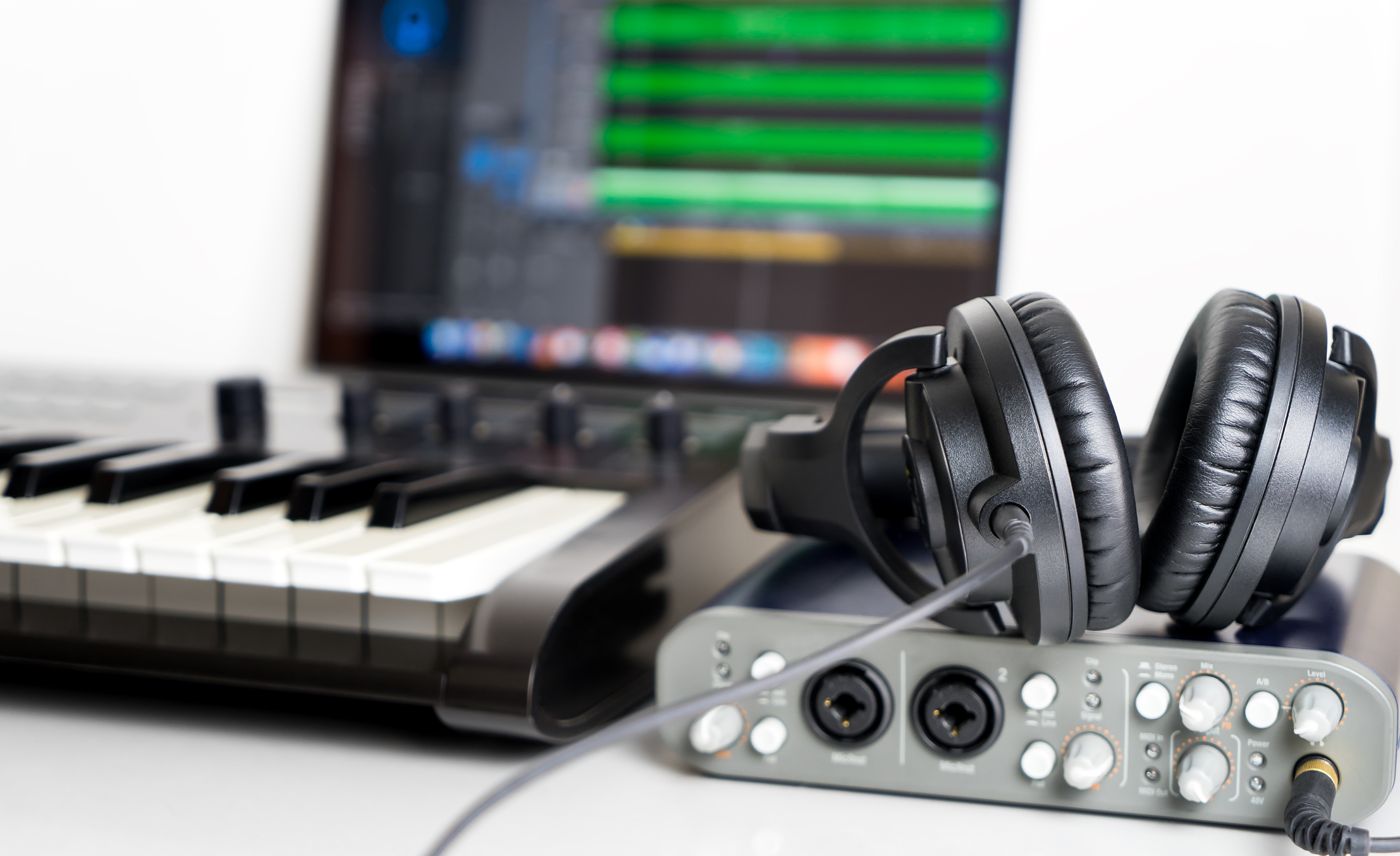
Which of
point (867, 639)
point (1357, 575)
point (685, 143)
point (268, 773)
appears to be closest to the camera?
point (867, 639)

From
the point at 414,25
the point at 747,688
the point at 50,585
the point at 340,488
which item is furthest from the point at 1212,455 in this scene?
the point at 414,25

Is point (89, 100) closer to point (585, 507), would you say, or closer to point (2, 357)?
point (2, 357)

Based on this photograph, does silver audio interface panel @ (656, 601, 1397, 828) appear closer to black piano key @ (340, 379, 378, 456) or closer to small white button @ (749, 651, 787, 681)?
small white button @ (749, 651, 787, 681)

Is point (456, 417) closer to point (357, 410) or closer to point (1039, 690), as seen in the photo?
point (357, 410)

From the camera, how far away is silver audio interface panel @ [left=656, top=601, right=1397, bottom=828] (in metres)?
0.41

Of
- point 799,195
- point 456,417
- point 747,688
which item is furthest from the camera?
point 799,195

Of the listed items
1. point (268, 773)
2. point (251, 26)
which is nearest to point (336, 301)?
point (251, 26)

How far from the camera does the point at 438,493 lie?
22.1 inches

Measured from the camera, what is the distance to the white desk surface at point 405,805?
0.38 meters

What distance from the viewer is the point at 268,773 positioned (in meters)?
0.44

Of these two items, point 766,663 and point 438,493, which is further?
point 438,493

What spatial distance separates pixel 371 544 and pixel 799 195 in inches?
24.5

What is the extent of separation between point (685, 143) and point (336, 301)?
0.40m

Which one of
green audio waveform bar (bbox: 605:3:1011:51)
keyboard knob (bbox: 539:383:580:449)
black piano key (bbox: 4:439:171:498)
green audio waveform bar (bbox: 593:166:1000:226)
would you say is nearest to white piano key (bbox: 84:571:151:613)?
black piano key (bbox: 4:439:171:498)
